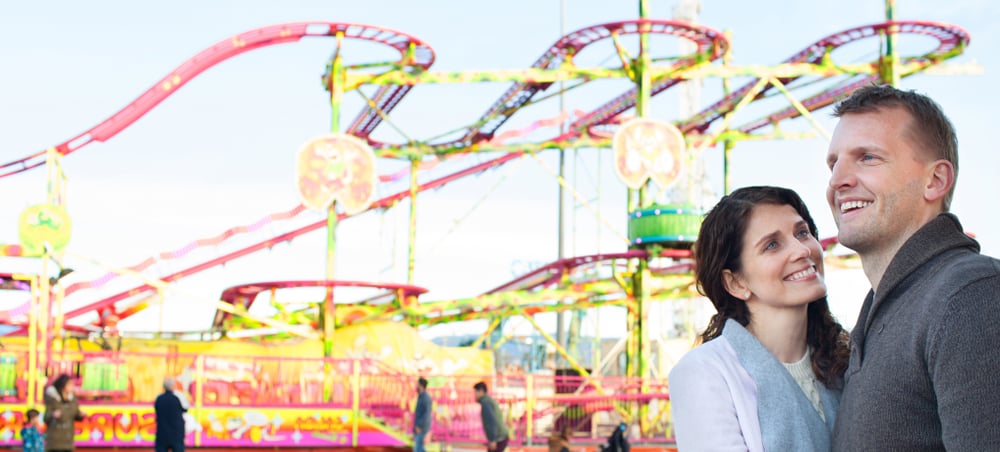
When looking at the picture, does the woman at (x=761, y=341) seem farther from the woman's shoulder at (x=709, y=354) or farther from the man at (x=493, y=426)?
the man at (x=493, y=426)

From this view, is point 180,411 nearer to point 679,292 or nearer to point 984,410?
point 984,410

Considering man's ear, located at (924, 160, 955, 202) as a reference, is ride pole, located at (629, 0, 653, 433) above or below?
above

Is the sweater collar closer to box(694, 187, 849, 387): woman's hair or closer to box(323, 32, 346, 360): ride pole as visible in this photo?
box(694, 187, 849, 387): woman's hair

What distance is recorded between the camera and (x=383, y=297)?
2388 centimetres

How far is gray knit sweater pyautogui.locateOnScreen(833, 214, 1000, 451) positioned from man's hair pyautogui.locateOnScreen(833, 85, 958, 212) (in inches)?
4.9

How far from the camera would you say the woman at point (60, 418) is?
37.7 ft

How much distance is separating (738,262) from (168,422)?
33.2 feet

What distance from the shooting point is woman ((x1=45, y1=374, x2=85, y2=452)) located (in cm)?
1149

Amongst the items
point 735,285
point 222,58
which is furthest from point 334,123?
point 735,285

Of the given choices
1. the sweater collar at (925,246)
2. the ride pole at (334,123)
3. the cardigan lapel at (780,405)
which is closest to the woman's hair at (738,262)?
the cardigan lapel at (780,405)

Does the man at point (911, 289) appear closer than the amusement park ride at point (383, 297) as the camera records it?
Yes

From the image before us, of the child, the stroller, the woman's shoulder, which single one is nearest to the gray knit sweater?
the woman's shoulder

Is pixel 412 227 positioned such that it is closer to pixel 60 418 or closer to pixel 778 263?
pixel 60 418

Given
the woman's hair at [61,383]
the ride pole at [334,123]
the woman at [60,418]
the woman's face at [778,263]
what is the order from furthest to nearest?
1. the ride pole at [334,123]
2. the woman's hair at [61,383]
3. the woman at [60,418]
4. the woman's face at [778,263]
